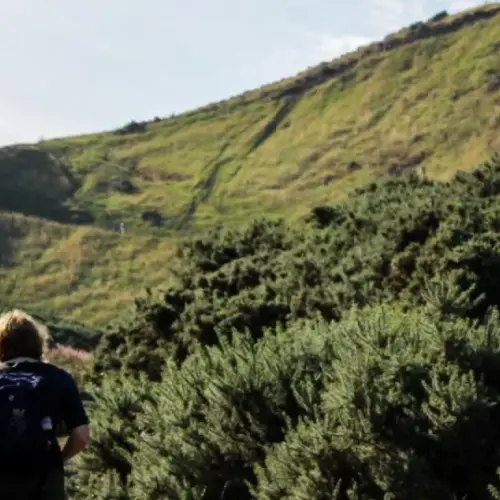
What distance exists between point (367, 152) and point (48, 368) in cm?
10252

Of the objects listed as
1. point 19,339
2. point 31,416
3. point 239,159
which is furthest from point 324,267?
point 239,159

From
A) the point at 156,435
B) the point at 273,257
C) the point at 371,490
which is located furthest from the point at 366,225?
the point at 371,490

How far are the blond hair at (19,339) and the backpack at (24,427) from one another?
0.23 metres

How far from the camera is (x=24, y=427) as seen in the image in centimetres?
525

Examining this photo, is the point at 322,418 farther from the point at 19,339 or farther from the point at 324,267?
the point at 324,267

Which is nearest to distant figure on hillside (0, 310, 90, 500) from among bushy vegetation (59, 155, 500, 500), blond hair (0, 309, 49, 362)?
blond hair (0, 309, 49, 362)

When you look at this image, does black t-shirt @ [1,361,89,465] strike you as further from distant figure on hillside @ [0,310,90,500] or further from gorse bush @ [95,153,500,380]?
gorse bush @ [95,153,500,380]

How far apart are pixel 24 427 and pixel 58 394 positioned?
0.98 ft

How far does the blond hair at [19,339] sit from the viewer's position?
5.60 m

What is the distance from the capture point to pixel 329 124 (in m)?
119

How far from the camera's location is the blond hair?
221 inches

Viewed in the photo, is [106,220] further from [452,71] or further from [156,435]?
[156,435]

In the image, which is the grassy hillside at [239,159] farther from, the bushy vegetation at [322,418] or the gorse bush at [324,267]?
the bushy vegetation at [322,418]

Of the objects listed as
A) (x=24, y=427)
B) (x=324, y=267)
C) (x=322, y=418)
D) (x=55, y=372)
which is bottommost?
(x=324, y=267)
